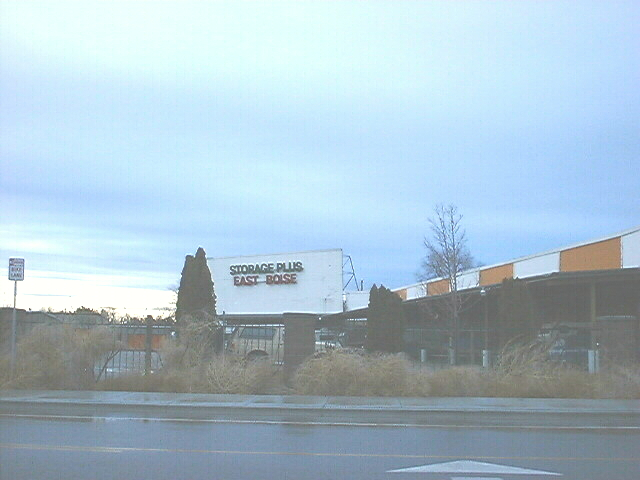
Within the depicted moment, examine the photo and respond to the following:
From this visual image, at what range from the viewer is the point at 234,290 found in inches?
2299

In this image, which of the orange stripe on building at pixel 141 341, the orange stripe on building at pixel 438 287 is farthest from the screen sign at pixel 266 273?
the orange stripe on building at pixel 141 341

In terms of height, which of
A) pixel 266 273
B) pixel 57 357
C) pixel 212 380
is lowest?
pixel 212 380

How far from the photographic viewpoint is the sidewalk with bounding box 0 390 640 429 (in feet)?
49.6

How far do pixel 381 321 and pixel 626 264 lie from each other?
10.6 m

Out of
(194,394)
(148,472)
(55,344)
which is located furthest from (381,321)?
(148,472)

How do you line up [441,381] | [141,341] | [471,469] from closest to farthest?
[471,469] < [441,381] < [141,341]

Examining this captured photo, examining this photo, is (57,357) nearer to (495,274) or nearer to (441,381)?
(441,381)

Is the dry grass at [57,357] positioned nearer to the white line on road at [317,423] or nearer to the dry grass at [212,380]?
the dry grass at [212,380]

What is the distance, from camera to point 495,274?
40.9 metres

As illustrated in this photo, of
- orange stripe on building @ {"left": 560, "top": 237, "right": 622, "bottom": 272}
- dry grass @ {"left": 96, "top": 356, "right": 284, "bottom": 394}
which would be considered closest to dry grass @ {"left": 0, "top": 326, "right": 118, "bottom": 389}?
dry grass @ {"left": 96, "top": 356, "right": 284, "bottom": 394}

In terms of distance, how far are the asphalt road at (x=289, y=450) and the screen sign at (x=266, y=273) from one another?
40977 mm

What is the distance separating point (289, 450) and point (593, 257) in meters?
23.1

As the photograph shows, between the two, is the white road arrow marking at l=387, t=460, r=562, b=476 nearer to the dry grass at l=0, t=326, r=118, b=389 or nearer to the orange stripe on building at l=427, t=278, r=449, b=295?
the dry grass at l=0, t=326, r=118, b=389

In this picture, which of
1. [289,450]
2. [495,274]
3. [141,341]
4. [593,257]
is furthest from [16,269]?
[495,274]
